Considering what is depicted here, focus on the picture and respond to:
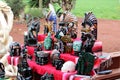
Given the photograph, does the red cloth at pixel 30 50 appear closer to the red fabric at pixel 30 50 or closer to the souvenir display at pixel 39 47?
the red fabric at pixel 30 50

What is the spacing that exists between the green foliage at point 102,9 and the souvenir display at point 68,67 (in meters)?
11.5

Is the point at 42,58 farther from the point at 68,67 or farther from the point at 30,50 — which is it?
the point at 30,50

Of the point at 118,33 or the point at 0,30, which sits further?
the point at 118,33

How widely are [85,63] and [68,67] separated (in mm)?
216

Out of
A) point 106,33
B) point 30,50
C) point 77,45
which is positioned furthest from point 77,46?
point 106,33

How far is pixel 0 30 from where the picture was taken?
5.46m

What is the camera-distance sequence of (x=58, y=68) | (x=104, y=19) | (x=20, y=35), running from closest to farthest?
1. (x=58, y=68)
2. (x=20, y=35)
3. (x=104, y=19)

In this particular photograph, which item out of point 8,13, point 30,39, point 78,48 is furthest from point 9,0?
point 78,48

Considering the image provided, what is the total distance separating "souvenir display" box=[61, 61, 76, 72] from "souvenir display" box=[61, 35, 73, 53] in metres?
0.40

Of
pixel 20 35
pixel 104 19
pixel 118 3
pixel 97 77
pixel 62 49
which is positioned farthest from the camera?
pixel 118 3

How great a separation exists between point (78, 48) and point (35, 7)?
32.2 feet

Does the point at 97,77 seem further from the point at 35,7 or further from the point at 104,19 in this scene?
the point at 104,19

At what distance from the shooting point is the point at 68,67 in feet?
12.6

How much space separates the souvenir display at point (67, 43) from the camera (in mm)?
4246
